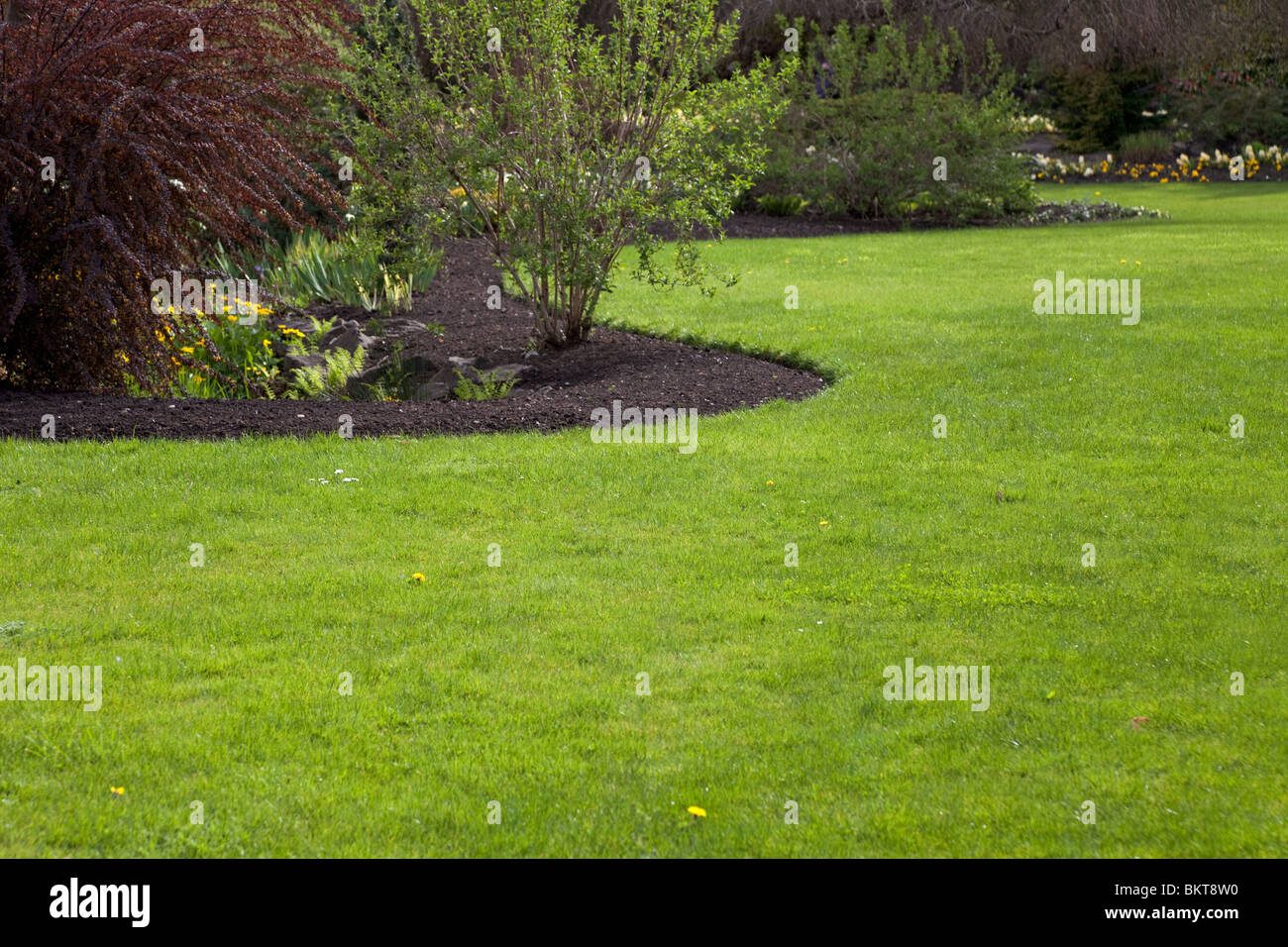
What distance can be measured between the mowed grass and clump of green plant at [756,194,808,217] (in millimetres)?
12149

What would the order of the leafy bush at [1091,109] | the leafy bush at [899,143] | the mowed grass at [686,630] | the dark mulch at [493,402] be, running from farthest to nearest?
the leafy bush at [1091,109] < the leafy bush at [899,143] < the dark mulch at [493,402] < the mowed grass at [686,630]

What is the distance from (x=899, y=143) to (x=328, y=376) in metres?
12.3

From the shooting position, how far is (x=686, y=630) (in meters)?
4.81

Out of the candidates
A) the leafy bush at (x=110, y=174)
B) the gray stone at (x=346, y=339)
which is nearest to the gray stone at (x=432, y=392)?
the gray stone at (x=346, y=339)

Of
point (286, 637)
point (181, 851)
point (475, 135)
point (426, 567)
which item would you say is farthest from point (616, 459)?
point (181, 851)

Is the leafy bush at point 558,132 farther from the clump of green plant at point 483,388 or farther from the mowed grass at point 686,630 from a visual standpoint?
the mowed grass at point 686,630

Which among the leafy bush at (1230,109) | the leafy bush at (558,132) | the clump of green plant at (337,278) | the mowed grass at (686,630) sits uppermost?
the leafy bush at (1230,109)

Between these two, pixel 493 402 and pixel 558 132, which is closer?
pixel 493 402

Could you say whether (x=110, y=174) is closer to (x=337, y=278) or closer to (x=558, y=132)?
(x=558, y=132)

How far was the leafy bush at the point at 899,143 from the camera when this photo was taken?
61.5 feet

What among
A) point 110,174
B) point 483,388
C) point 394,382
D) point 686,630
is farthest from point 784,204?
point 686,630

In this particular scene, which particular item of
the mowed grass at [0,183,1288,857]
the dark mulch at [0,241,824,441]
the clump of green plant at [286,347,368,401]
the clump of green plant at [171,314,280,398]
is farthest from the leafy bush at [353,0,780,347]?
the mowed grass at [0,183,1288,857]

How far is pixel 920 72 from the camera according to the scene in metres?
19.0

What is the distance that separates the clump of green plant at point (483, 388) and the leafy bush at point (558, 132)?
3.15 feet
